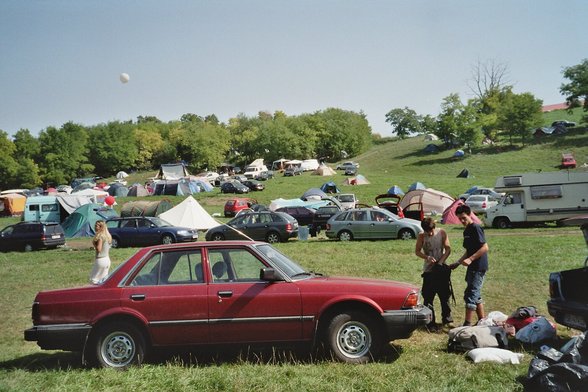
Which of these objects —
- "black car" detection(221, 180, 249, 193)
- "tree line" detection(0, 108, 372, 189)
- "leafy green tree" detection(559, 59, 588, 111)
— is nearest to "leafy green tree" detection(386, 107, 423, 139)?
"tree line" detection(0, 108, 372, 189)

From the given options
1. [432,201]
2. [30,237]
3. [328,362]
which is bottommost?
[328,362]

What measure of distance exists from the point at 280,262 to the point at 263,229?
52.2 feet

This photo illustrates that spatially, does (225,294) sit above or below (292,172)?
below

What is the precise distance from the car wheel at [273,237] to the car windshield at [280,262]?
50.2 ft

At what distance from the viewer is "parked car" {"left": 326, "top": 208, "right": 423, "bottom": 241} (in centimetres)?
2092

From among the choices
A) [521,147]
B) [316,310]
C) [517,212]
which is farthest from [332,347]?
[521,147]

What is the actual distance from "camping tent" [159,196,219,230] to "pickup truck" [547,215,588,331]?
75.4 feet

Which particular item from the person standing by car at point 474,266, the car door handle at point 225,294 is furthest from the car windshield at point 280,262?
the person standing by car at point 474,266

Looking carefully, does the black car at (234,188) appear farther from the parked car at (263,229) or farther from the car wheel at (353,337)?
the car wheel at (353,337)

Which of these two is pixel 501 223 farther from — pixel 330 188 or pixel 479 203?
pixel 330 188

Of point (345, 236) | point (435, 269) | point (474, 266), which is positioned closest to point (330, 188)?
point (345, 236)

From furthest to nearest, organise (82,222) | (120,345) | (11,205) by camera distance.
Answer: (11,205) → (82,222) → (120,345)

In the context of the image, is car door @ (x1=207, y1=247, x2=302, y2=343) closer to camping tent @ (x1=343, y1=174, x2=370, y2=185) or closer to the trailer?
the trailer

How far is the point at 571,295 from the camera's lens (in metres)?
6.75
